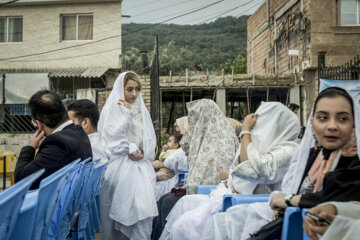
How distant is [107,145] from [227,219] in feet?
6.31

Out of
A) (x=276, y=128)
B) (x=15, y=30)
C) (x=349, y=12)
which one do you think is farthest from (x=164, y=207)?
(x=15, y=30)

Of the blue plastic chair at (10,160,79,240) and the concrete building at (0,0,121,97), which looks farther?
the concrete building at (0,0,121,97)

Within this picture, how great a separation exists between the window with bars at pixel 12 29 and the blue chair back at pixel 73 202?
17192 mm

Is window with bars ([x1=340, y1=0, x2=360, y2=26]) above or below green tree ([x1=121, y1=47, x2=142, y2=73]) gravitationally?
below

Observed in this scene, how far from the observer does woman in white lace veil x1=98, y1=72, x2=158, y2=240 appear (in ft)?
14.0

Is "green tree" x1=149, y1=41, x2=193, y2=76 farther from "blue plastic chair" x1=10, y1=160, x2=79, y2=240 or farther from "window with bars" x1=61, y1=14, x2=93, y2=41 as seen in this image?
"blue plastic chair" x1=10, y1=160, x2=79, y2=240

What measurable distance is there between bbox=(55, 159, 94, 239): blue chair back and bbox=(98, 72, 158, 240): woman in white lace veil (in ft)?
3.77

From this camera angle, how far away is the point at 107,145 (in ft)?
14.4

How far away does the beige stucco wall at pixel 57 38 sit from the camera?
17.8 metres

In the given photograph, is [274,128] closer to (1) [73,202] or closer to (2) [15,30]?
(1) [73,202]

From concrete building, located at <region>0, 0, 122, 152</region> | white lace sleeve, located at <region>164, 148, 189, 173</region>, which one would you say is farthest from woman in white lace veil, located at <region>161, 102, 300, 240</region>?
concrete building, located at <region>0, 0, 122, 152</region>

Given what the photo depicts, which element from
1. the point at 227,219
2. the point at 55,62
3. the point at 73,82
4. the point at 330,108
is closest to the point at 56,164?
the point at 227,219

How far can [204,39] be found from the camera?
54.5m

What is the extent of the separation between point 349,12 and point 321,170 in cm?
1427
